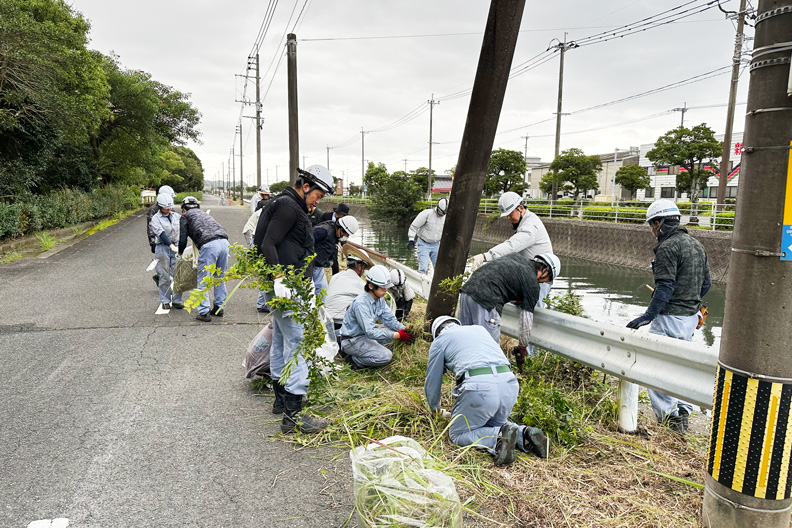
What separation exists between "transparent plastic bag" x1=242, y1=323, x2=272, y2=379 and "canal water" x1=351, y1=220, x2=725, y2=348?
5733 mm

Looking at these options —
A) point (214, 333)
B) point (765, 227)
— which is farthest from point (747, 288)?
point (214, 333)

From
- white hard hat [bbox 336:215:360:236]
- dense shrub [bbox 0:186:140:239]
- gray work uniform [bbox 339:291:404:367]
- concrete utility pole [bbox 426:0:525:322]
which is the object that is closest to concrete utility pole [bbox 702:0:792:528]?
concrete utility pole [bbox 426:0:525:322]

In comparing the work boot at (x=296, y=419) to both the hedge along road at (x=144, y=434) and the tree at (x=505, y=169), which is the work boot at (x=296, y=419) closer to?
the hedge along road at (x=144, y=434)

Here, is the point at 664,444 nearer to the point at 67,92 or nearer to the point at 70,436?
the point at 70,436

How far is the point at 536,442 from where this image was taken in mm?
3590

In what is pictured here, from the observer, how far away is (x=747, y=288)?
237 centimetres

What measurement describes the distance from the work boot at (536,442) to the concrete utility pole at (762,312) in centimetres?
123

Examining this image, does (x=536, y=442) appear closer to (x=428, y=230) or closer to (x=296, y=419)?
(x=296, y=419)

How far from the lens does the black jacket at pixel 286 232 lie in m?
4.26

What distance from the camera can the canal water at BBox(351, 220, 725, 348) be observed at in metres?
12.5

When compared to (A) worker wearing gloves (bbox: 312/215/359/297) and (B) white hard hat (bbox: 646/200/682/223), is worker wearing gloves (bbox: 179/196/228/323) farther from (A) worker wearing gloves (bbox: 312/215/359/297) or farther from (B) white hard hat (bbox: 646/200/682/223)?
(B) white hard hat (bbox: 646/200/682/223)

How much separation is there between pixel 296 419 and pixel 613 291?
598 inches

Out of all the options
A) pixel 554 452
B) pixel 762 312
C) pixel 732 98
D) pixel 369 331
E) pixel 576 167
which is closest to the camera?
pixel 762 312

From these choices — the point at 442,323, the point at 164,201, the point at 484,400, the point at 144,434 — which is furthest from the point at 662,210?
the point at 164,201
